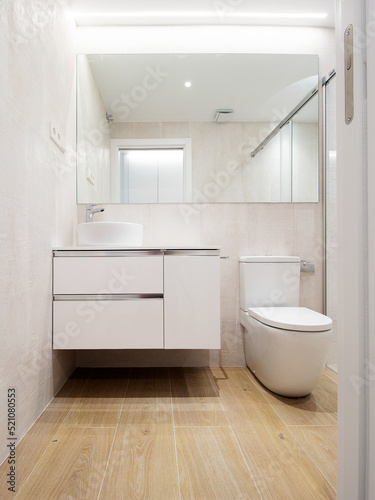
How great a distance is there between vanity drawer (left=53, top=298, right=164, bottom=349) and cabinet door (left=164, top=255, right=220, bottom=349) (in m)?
0.08

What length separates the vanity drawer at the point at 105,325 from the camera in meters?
1.55

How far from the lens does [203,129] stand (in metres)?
2.08

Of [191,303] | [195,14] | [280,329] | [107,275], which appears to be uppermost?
[195,14]

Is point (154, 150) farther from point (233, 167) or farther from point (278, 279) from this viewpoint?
point (278, 279)

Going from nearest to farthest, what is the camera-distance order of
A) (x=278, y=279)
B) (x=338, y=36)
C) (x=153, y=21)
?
(x=338, y=36)
(x=278, y=279)
(x=153, y=21)

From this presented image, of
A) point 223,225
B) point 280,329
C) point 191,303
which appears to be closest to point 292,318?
point 280,329

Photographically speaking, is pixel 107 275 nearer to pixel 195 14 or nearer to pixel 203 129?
pixel 203 129

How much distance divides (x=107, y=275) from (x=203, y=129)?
121 centimetres

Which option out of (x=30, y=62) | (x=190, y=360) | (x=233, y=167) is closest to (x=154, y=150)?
(x=233, y=167)

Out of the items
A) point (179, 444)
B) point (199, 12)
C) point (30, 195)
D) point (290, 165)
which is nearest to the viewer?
point (179, 444)

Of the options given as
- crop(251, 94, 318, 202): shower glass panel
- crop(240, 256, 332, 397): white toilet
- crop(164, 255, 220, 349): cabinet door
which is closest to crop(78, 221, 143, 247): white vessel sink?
crop(164, 255, 220, 349): cabinet door

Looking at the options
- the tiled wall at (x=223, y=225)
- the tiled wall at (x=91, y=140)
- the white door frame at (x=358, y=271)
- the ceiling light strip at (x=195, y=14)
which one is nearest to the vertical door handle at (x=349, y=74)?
the white door frame at (x=358, y=271)

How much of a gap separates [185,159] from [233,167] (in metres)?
0.34

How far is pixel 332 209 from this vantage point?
202 centimetres
